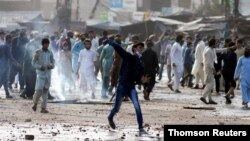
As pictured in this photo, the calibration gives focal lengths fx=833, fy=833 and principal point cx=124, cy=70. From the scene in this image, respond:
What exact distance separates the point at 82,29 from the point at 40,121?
37357 mm

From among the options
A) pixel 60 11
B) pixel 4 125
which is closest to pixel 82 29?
pixel 60 11

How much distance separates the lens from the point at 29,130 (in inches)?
547

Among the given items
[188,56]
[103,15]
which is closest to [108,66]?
[188,56]

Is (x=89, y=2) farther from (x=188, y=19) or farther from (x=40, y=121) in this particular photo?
(x=40, y=121)

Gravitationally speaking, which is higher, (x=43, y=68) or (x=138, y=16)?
(x=43, y=68)

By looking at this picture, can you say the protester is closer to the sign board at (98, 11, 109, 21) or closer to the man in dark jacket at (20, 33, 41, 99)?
the man in dark jacket at (20, 33, 41, 99)

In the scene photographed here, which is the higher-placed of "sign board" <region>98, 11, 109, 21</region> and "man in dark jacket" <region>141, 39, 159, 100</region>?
"man in dark jacket" <region>141, 39, 159, 100</region>

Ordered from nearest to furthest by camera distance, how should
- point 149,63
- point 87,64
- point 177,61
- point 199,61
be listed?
point 149,63
point 87,64
point 177,61
point 199,61

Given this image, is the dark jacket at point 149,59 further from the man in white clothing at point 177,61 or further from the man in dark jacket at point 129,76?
the man in dark jacket at point 129,76

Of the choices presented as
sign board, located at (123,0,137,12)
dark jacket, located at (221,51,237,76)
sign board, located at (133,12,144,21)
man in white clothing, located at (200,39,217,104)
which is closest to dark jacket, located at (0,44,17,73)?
man in white clothing, located at (200,39,217,104)

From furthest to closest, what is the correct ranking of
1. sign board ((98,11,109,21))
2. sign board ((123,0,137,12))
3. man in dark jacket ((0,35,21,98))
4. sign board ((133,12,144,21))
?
sign board ((123,0,137,12))
sign board ((98,11,109,21))
sign board ((133,12,144,21))
man in dark jacket ((0,35,21,98))

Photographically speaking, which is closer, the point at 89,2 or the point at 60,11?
the point at 60,11

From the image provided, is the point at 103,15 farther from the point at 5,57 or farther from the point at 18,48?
the point at 5,57

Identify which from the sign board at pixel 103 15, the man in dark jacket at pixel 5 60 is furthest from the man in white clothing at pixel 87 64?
the sign board at pixel 103 15
